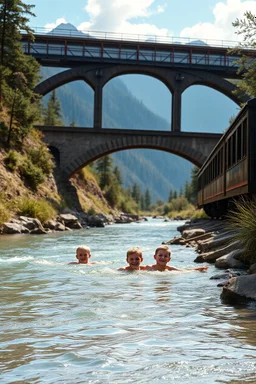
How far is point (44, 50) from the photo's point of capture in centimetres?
4603

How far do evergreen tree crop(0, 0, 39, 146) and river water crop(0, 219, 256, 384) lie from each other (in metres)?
24.9

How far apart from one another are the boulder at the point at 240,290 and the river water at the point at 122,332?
16 cm

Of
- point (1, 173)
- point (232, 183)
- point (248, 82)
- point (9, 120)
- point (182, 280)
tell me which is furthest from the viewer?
point (9, 120)

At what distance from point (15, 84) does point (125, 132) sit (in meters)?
10.7

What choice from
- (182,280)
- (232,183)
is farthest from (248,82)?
(182,280)

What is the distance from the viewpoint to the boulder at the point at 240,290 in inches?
242

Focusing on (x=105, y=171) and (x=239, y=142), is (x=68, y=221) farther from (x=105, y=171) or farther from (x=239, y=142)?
(x=105, y=171)

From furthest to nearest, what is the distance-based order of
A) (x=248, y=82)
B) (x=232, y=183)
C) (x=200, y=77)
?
(x=200, y=77) < (x=248, y=82) < (x=232, y=183)

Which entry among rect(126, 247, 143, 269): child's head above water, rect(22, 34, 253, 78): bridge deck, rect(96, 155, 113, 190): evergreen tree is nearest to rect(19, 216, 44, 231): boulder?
rect(126, 247, 143, 269): child's head above water

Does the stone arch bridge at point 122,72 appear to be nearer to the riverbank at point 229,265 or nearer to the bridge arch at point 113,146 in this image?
the bridge arch at point 113,146

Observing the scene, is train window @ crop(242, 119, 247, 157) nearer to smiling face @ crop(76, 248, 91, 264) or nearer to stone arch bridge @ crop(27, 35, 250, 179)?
smiling face @ crop(76, 248, 91, 264)

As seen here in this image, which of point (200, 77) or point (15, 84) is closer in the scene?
point (15, 84)

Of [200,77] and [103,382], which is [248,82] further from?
[103,382]

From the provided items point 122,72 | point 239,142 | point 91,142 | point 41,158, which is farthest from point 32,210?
point 122,72
